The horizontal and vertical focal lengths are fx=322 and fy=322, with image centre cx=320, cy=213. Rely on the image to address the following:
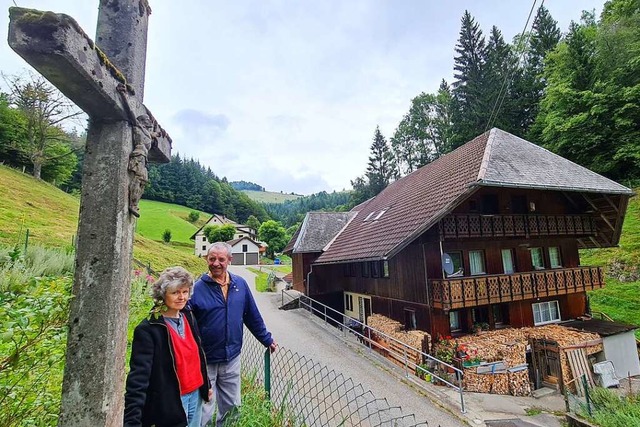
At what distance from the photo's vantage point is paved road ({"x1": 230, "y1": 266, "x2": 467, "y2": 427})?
632cm

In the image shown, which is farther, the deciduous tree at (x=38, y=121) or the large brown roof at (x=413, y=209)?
the deciduous tree at (x=38, y=121)

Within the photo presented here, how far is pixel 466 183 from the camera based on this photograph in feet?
35.3

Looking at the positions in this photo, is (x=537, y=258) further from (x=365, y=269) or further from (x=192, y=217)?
(x=192, y=217)

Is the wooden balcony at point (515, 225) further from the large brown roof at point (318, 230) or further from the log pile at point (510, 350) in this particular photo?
the large brown roof at point (318, 230)

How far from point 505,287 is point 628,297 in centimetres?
983

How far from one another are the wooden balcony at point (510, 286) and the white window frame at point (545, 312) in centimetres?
112

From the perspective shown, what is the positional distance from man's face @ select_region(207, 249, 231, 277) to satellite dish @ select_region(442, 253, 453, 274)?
9.14 m

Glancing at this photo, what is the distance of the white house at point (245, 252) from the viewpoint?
2056 inches

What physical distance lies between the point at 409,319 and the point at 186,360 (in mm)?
11319

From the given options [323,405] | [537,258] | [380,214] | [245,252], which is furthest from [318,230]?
[245,252]

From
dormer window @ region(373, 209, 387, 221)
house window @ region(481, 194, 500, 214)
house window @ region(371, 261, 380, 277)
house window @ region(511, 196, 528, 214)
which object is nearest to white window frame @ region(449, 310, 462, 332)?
house window @ region(371, 261, 380, 277)

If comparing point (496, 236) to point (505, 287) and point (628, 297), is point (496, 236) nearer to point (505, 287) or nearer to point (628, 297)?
point (505, 287)

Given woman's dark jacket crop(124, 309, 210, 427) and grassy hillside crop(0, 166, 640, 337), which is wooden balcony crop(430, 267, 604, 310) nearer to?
grassy hillside crop(0, 166, 640, 337)

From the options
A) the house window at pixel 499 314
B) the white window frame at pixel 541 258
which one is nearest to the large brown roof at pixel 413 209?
the white window frame at pixel 541 258
